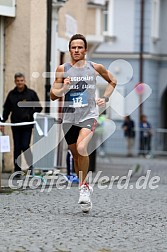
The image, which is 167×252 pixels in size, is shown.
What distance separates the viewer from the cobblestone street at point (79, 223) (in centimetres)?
834

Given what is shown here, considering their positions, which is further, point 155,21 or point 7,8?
point 155,21

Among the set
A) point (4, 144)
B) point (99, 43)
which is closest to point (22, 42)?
point (4, 144)

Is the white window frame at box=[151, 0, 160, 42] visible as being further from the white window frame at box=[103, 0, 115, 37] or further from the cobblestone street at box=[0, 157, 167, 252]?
the cobblestone street at box=[0, 157, 167, 252]

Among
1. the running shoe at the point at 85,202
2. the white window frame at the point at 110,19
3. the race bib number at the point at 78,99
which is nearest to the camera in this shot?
the running shoe at the point at 85,202

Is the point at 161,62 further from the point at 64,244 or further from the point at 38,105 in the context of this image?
the point at 64,244

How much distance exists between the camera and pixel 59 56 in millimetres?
21891

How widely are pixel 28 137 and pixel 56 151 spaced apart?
62.4 inches

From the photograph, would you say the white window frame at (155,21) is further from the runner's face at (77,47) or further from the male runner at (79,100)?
the runner's face at (77,47)

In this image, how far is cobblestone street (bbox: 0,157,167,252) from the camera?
8.34 meters

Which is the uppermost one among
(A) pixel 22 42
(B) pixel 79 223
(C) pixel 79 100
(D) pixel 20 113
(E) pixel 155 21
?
(E) pixel 155 21

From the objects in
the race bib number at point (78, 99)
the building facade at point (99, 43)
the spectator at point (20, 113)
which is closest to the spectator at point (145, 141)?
the building facade at point (99, 43)

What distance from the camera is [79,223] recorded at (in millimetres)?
9945

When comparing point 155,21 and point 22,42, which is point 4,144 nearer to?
point 22,42

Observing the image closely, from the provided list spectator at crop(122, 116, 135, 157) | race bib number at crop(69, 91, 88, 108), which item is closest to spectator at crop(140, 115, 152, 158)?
spectator at crop(122, 116, 135, 157)
